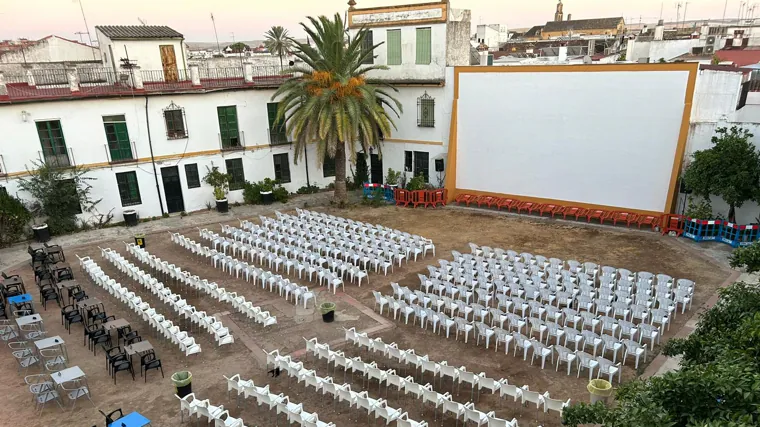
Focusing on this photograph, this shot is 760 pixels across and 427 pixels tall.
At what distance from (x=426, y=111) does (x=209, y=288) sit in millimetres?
15557

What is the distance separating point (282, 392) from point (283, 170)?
61.7 feet

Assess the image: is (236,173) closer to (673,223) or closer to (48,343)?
(48,343)

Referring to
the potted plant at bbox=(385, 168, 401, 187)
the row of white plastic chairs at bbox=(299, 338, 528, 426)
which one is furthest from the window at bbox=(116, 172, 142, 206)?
the row of white plastic chairs at bbox=(299, 338, 528, 426)

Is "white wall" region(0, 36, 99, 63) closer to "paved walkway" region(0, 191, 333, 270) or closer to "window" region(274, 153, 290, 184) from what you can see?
"window" region(274, 153, 290, 184)

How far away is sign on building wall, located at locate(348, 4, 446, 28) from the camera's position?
81.5 ft

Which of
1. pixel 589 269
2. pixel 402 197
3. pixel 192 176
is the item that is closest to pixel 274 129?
pixel 192 176

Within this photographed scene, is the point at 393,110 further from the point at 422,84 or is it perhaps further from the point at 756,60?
the point at 756,60

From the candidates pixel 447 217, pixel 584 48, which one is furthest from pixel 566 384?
pixel 584 48

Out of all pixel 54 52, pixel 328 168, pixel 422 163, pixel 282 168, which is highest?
pixel 54 52

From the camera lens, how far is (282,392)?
10328 mm

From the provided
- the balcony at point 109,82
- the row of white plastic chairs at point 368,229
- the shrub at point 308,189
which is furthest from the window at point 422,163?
the balcony at point 109,82

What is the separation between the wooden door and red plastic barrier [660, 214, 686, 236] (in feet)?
85.6

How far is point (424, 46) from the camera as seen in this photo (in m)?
25.6

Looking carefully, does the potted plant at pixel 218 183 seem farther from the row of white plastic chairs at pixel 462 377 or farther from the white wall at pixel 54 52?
the white wall at pixel 54 52
